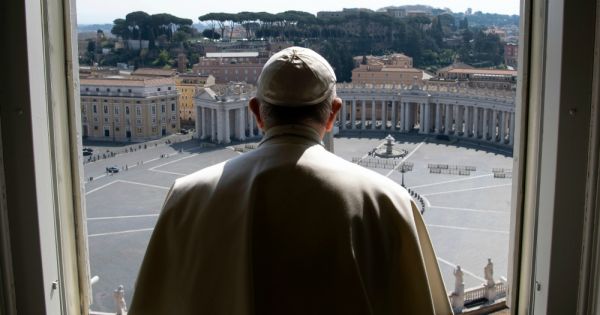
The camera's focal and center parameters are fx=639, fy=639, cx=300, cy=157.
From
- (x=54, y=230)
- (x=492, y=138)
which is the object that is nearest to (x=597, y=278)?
(x=54, y=230)

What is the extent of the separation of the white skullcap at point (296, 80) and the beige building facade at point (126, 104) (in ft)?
17.6

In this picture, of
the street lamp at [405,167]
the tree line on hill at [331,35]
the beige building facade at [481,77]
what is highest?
the tree line on hill at [331,35]

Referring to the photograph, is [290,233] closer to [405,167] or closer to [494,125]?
[405,167]

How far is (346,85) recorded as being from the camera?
14297 mm

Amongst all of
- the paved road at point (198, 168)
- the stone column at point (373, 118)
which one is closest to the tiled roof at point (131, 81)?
the paved road at point (198, 168)

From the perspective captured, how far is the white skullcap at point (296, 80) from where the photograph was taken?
0.47 metres

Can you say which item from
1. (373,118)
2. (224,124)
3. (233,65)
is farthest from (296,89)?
(373,118)

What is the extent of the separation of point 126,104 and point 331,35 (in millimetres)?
2202

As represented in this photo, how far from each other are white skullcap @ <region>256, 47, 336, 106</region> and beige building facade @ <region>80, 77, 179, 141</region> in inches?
211

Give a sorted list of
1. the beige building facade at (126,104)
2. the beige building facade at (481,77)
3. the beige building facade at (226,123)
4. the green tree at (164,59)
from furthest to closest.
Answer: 1. the beige building facade at (481,77)
2. the beige building facade at (226,123)
3. the green tree at (164,59)
4. the beige building facade at (126,104)

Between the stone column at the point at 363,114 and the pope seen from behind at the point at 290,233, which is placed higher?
the pope seen from behind at the point at 290,233

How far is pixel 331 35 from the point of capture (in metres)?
6.67

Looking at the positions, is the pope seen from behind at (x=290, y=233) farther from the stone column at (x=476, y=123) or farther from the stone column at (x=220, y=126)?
the stone column at (x=476, y=123)

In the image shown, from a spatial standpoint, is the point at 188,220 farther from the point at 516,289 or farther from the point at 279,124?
the point at 516,289
